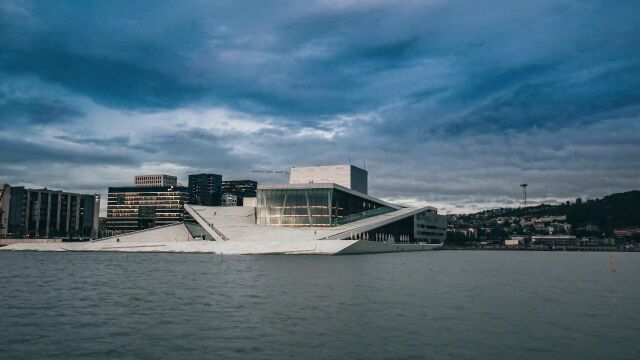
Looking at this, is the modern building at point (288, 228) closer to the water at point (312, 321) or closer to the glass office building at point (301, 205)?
the glass office building at point (301, 205)

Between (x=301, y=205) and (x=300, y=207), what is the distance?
0.52 metres

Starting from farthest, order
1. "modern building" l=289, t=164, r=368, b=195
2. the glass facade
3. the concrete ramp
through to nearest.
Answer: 1. "modern building" l=289, t=164, r=368, b=195
2. the concrete ramp
3. the glass facade

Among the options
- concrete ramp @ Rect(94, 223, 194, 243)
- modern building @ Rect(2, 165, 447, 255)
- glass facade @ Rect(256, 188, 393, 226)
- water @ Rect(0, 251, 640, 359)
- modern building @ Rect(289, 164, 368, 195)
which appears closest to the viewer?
water @ Rect(0, 251, 640, 359)

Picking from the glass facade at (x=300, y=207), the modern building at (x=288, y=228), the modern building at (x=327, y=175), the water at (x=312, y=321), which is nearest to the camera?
the water at (x=312, y=321)

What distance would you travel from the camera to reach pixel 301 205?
12356 cm

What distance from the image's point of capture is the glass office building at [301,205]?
4823 inches

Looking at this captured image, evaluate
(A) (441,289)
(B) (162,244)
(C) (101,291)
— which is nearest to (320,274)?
(A) (441,289)

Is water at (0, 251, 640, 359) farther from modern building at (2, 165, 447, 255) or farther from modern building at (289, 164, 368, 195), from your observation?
modern building at (289, 164, 368, 195)

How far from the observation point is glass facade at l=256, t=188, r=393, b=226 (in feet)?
402

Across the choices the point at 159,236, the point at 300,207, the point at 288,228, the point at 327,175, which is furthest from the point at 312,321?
the point at 327,175

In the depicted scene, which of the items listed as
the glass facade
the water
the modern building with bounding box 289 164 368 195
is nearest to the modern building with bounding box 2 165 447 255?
the glass facade

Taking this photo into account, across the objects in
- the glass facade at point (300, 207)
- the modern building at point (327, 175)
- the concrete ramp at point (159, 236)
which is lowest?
the concrete ramp at point (159, 236)

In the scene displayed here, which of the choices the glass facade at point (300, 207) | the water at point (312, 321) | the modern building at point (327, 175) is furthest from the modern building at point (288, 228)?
the water at point (312, 321)

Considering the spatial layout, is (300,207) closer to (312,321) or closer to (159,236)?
(159,236)
